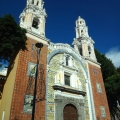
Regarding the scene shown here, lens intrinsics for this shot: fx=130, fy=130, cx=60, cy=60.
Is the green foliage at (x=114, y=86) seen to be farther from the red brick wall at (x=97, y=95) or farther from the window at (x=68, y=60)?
the window at (x=68, y=60)

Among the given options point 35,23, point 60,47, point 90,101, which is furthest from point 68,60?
Result: point 35,23

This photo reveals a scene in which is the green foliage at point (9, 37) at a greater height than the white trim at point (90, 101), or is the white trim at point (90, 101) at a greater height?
the green foliage at point (9, 37)

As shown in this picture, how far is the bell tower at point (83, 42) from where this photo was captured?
1862cm

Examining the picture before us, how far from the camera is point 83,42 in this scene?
758 inches

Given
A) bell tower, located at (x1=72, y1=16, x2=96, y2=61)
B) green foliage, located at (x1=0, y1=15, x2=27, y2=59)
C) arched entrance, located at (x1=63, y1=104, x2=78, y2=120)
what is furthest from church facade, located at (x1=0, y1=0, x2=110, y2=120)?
green foliage, located at (x1=0, y1=15, x2=27, y2=59)

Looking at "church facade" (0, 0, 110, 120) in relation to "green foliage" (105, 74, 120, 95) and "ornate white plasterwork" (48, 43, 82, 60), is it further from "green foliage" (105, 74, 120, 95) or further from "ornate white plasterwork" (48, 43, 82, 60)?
"green foliage" (105, 74, 120, 95)

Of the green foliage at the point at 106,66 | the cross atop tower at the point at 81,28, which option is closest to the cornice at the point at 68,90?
the cross atop tower at the point at 81,28

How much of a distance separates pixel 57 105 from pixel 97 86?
22.1 ft

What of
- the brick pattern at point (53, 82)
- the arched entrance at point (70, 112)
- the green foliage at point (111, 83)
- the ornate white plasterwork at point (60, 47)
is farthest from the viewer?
the green foliage at point (111, 83)

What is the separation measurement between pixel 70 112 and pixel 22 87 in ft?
17.1

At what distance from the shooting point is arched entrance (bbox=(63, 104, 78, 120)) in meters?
11.7

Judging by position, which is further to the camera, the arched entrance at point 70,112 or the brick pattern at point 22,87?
the arched entrance at point 70,112

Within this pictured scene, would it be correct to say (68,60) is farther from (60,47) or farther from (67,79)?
(67,79)

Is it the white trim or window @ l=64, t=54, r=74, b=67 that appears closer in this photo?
the white trim
